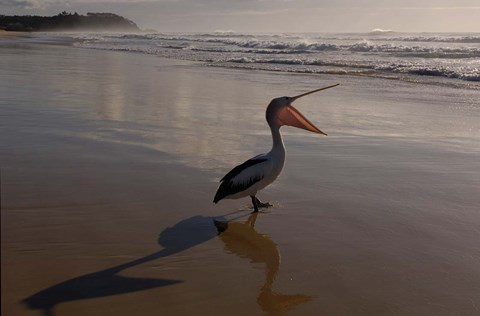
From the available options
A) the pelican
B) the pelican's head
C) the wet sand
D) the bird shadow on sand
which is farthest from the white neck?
the bird shadow on sand

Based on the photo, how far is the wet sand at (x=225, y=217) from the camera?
9.66 feet

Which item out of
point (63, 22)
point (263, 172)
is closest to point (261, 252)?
point (263, 172)

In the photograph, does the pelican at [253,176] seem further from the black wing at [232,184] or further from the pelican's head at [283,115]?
the pelican's head at [283,115]

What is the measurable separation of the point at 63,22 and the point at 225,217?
350 ft

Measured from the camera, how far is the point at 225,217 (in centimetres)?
439

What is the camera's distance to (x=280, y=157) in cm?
448

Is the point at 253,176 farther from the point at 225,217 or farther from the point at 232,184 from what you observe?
the point at 225,217

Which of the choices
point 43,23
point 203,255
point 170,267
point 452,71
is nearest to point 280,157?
point 203,255

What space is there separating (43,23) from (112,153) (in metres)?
97.4

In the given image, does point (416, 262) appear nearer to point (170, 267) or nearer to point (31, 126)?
point (170, 267)

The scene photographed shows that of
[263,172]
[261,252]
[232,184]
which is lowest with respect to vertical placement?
[261,252]

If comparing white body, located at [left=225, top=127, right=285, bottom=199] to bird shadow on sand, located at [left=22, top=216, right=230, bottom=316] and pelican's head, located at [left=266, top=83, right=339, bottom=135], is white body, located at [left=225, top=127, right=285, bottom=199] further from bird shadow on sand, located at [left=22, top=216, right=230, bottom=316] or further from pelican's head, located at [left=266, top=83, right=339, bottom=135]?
bird shadow on sand, located at [left=22, top=216, right=230, bottom=316]

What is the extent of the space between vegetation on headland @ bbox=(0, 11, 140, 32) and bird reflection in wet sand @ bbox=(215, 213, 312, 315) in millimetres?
79305

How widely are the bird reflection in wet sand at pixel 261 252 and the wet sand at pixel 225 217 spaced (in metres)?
0.01
